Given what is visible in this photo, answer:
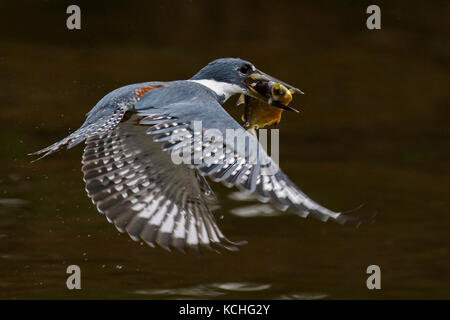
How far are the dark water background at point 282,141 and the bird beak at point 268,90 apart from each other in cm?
101

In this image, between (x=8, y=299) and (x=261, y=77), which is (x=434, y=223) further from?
(x=8, y=299)

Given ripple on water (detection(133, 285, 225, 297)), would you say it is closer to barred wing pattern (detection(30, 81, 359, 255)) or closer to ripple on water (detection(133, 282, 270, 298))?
ripple on water (detection(133, 282, 270, 298))

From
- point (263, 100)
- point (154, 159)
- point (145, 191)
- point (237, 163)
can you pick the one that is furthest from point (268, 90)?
point (237, 163)

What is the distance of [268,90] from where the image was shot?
5.16 metres

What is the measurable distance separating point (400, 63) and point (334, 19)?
2.84ft

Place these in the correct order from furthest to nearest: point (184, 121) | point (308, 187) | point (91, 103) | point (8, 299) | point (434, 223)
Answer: point (91, 103) → point (308, 187) → point (434, 223) → point (8, 299) → point (184, 121)

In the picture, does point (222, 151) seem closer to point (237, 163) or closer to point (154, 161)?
point (237, 163)

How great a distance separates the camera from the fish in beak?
5.15 metres

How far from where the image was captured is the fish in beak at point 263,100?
16.9 feet

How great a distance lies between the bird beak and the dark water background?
1005 millimetres

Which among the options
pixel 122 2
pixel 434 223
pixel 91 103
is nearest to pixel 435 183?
pixel 434 223

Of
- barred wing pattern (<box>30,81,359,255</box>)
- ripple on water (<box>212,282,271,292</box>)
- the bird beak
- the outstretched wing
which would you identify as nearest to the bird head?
the bird beak

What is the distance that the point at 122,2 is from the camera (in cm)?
984

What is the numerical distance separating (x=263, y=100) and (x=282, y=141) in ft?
7.62
